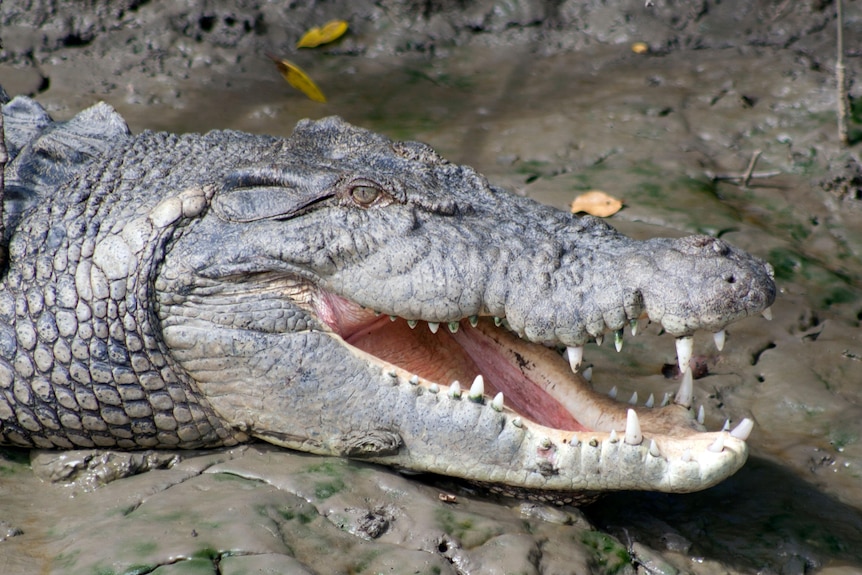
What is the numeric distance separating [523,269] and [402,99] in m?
3.94

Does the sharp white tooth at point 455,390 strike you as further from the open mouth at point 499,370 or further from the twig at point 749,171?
the twig at point 749,171

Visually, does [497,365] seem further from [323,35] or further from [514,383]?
[323,35]

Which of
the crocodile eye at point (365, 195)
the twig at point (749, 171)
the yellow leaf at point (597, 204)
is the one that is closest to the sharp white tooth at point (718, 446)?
the crocodile eye at point (365, 195)

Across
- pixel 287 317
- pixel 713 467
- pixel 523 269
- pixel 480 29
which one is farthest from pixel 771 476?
pixel 480 29

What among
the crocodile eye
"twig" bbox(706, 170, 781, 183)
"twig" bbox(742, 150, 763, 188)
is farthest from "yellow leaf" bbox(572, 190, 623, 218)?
the crocodile eye

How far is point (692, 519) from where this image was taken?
3305 millimetres

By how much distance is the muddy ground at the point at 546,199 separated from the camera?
9.00ft

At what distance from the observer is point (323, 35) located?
23.4ft

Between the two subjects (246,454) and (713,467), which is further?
(246,454)

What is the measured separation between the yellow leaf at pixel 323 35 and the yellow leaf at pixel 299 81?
24.0 inches

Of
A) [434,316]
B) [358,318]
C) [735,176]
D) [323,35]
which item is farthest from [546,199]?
[323,35]

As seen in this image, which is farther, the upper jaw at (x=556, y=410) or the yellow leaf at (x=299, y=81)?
the yellow leaf at (x=299, y=81)

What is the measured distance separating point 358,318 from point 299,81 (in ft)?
12.2

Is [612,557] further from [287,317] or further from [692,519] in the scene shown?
[287,317]
